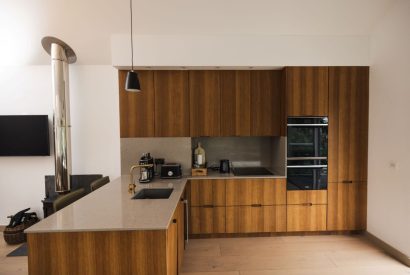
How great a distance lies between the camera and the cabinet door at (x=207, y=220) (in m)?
3.17

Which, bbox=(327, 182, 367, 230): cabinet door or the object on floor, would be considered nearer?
the object on floor

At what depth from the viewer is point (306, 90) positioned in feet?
10.3

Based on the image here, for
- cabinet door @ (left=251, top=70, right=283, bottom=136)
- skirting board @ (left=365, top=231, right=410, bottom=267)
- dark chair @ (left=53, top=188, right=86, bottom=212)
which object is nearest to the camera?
dark chair @ (left=53, top=188, right=86, bottom=212)

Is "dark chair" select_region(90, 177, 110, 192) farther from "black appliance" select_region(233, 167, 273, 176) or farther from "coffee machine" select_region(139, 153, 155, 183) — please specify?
"black appliance" select_region(233, 167, 273, 176)

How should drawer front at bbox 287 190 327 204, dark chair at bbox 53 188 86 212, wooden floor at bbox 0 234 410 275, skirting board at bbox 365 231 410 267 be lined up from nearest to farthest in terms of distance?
dark chair at bbox 53 188 86 212 → wooden floor at bbox 0 234 410 275 → skirting board at bbox 365 231 410 267 → drawer front at bbox 287 190 327 204

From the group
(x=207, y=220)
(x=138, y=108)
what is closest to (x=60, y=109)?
(x=138, y=108)

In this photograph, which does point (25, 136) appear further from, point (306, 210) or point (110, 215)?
point (306, 210)

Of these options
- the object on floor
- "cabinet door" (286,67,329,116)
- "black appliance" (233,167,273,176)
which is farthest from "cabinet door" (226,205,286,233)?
the object on floor

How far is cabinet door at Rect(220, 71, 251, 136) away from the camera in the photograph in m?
3.29

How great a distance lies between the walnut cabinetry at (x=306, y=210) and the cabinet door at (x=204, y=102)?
1383mm

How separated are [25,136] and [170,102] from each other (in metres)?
2.15

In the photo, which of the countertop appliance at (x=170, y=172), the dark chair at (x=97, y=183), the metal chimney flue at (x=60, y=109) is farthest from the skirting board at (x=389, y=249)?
the metal chimney flue at (x=60, y=109)

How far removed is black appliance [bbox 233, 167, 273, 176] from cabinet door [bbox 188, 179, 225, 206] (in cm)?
38

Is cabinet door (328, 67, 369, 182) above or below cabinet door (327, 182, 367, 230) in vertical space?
above
